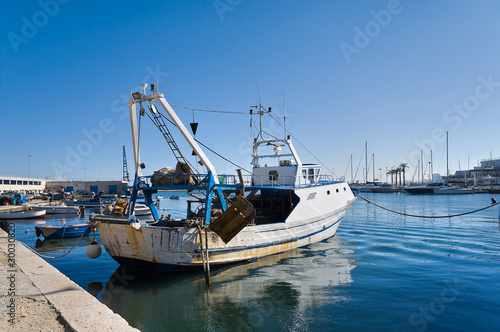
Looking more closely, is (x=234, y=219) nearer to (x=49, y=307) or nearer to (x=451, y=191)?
(x=49, y=307)

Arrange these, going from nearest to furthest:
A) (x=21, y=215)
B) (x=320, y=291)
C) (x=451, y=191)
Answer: (x=320, y=291)
(x=21, y=215)
(x=451, y=191)

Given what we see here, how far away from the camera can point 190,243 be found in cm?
1201

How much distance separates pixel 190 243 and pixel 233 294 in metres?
2.59

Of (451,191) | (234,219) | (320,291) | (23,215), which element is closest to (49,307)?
(234,219)

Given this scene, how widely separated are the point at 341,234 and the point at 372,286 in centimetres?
1196

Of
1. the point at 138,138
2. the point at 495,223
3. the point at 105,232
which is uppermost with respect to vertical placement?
the point at 138,138

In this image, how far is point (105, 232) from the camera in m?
12.5

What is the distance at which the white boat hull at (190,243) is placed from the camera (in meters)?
11.8

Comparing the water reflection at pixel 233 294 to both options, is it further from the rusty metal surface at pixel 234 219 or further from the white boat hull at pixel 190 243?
the rusty metal surface at pixel 234 219

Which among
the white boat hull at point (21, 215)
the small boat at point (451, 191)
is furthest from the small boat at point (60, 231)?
the small boat at point (451, 191)

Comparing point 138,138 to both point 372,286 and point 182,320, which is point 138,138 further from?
point 372,286

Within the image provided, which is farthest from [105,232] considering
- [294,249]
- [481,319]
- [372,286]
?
[481,319]

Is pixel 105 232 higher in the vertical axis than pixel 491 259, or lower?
higher

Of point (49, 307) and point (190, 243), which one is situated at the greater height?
point (190, 243)
